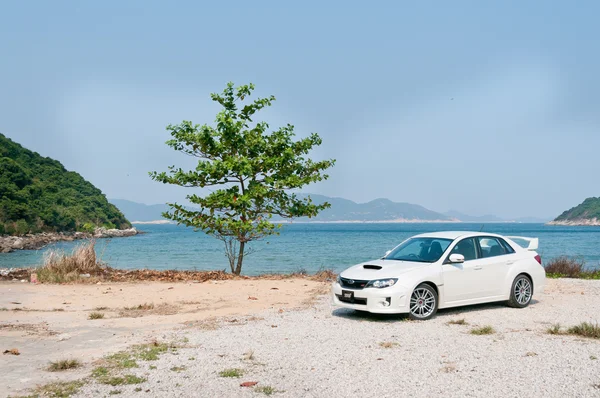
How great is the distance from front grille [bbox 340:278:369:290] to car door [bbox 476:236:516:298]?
8.30 feet

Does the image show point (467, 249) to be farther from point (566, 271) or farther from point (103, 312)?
point (566, 271)

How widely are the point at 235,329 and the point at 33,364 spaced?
3412mm

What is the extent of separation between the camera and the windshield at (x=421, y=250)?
1139 centimetres

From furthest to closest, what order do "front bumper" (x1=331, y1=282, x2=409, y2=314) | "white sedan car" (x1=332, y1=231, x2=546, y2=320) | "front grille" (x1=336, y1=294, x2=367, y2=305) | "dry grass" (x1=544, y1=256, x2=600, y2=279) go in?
"dry grass" (x1=544, y1=256, x2=600, y2=279) → "front grille" (x1=336, y1=294, x2=367, y2=305) → "white sedan car" (x1=332, y1=231, x2=546, y2=320) → "front bumper" (x1=331, y1=282, x2=409, y2=314)

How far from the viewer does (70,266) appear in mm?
18859

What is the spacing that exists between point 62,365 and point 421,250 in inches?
281

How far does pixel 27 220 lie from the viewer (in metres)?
76.9

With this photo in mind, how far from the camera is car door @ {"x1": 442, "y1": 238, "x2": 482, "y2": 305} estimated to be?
11008 mm

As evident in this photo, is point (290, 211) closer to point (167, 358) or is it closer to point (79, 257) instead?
point (79, 257)

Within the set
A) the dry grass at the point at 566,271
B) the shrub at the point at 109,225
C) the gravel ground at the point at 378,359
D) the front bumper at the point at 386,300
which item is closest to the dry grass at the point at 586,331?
the gravel ground at the point at 378,359

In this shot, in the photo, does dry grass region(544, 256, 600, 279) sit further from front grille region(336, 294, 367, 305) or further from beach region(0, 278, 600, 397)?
front grille region(336, 294, 367, 305)

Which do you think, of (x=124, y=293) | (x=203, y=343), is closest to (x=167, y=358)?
(x=203, y=343)

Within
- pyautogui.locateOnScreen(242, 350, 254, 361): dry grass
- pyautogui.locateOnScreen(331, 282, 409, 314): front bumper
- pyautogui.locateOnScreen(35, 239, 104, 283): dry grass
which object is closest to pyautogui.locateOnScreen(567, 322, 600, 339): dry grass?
pyautogui.locateOnScreen(331, 282, 409, 314): front bumper

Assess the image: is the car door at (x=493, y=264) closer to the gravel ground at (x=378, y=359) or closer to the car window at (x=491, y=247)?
the car window at (x=491, y=247)
